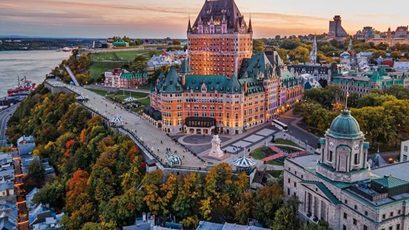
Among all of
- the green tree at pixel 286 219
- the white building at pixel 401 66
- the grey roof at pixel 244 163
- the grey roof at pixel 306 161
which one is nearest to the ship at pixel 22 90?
the grey roof at pixel 244 163

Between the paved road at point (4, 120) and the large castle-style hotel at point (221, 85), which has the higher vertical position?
the large castle-style hotel at point (221, 85)

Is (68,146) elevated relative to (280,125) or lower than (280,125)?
lower

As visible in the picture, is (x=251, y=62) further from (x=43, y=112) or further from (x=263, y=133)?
(x=43, y=112)

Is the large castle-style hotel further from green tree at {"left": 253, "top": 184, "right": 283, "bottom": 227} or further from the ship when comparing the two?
the ship

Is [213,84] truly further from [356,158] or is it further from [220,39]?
[356,158]

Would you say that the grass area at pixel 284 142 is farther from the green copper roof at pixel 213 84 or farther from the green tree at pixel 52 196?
the green tree at pixel 52 196

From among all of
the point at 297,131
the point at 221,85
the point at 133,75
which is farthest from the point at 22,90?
the point at 297,131
